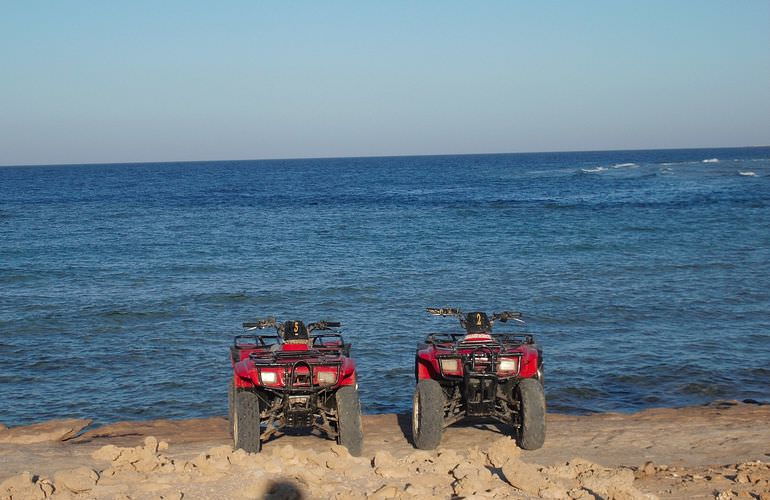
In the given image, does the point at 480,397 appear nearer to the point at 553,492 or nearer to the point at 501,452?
the point at 501,452

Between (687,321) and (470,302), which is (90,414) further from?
(687,321)

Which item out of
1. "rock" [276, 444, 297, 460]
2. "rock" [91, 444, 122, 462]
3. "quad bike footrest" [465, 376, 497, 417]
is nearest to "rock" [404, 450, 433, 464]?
"quad bike footrest" [465, 376, 497, 417]

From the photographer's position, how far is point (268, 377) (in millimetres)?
8750

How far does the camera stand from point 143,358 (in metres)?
16.0

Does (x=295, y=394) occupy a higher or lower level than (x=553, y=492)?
higher

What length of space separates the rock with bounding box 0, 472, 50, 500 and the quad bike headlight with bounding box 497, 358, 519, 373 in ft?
14.8

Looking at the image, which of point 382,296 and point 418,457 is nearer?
point 418,457

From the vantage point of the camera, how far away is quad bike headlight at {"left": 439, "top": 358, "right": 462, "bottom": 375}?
928 centimetres

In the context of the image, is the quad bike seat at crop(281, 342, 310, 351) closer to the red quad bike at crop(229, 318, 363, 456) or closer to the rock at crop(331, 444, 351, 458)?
the red quad bike at crop(229, 318, 363, 456)

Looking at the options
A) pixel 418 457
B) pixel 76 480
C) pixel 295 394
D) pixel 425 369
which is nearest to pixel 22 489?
pixel 76 480

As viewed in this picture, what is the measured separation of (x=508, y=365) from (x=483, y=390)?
374 millimetres

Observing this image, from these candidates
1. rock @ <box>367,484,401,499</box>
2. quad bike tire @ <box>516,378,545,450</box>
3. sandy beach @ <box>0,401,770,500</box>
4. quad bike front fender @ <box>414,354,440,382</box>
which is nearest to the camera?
rock @ <box>367,484,401,499</box>

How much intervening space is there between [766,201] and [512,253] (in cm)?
2582

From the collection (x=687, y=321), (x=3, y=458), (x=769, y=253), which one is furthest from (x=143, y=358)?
(x=769, y=253)
